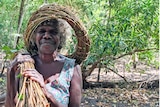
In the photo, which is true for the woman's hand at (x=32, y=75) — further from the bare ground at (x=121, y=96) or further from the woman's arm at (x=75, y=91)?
the bare ground at (x=121, y=96)

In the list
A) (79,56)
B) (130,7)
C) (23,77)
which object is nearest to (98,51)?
(130,7)

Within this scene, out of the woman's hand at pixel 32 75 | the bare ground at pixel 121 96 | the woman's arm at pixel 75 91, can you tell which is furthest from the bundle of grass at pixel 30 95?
the bare ground at pixel 121 96

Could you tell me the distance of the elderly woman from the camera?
1.24 meters

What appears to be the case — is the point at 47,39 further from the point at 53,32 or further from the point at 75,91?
the point at 75,91

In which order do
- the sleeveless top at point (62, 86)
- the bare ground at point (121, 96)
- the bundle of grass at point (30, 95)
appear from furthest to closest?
the bare ground at point (121, 96), the sleeveless top at point (62, 86), the bundle of grass at point (30, 95)

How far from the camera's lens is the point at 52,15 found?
1234 mm

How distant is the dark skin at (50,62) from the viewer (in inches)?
48.8

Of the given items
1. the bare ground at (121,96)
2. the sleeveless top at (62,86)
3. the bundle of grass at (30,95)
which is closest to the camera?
the bundle of grass at (30,95)

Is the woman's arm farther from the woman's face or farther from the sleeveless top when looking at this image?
the woman's face


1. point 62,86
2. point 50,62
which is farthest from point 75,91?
point 50,62

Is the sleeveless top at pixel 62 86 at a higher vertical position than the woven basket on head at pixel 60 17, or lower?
lower

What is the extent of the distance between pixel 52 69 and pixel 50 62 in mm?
33

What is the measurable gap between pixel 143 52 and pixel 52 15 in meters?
3.28

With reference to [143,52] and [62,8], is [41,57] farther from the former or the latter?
[143,52]
